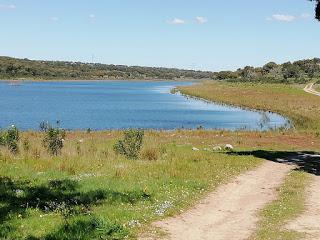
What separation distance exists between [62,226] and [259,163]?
15.7 metres

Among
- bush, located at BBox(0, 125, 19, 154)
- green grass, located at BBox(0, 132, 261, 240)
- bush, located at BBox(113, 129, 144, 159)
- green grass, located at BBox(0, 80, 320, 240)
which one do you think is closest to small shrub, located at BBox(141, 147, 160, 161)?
green grass, located at BBox(0, 80, 320, 240)

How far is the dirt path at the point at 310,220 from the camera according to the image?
1310cm

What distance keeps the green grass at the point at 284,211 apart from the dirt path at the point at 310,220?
204mm

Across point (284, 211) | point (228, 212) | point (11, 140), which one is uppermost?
point (284, 211)

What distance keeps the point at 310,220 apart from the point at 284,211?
1.10 m

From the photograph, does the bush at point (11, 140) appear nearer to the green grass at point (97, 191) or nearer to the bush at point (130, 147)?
the green grass at point (97, 191)

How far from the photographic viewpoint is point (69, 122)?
74.9 meters

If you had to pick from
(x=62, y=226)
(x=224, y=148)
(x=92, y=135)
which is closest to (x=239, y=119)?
(x=92, y=135)

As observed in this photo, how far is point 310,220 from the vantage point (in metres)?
14.2

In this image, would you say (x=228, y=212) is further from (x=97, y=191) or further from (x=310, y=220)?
(x=97, y=191)

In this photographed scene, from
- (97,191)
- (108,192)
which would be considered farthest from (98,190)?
(108,192)

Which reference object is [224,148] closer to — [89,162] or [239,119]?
[89,162]

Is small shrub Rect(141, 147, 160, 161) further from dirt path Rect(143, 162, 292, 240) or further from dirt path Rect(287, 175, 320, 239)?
dirt path Rect(287, 175, 320, 239)

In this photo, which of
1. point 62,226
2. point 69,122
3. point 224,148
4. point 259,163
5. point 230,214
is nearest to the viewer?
point 62,226
